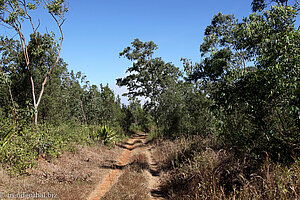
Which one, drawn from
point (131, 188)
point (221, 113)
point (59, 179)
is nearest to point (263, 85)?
point (221, 113)

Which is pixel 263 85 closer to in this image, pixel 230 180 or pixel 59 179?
pixel 230 180

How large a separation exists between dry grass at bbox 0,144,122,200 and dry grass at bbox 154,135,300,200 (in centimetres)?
316

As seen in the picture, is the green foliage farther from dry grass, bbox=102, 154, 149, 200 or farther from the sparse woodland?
dry grass, bbox=102, 154, 149, 200

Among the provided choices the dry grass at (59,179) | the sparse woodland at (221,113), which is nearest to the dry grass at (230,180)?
the sparse woodland at (221,113)

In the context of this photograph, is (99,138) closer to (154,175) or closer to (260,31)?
(154,175)

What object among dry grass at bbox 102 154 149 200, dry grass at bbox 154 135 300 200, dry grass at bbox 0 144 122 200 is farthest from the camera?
dry grass at bbox 0 144 122 200

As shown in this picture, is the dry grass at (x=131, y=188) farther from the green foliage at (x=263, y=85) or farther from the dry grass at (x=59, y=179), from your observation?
the green foliage at (x=263, y=85)

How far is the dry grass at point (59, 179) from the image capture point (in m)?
6.66

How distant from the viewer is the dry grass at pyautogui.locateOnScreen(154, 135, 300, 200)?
3.88 metres

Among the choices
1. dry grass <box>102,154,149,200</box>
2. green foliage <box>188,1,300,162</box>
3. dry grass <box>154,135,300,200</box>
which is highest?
green foliage <box>188,1,300,162</box>

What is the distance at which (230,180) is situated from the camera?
214 inches

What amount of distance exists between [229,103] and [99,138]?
1425 cm

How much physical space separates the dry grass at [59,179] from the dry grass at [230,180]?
316 cm

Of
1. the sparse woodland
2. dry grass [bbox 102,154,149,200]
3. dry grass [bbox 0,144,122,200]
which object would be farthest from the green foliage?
dry grass [bbox 0,144,122,200]
